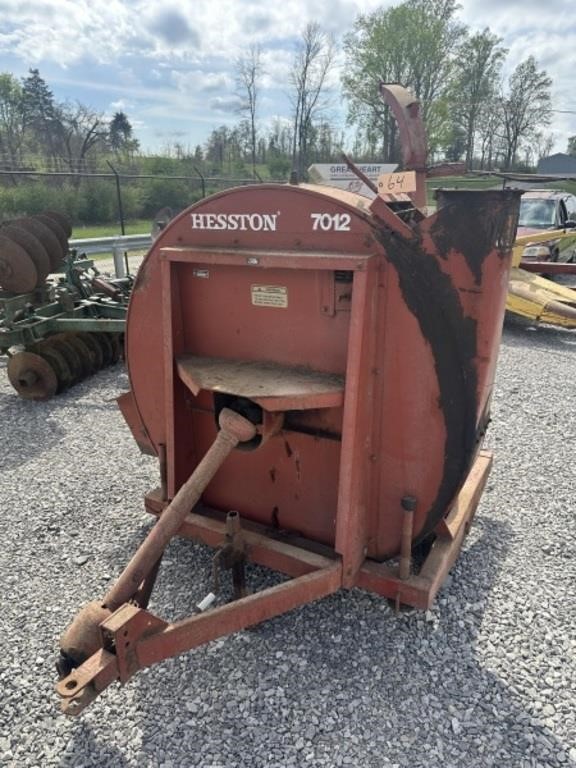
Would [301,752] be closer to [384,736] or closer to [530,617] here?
[384,736]

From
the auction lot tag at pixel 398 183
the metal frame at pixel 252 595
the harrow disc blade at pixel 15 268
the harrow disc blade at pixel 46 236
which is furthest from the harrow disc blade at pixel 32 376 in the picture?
the auction lot tag at pixel 398 183

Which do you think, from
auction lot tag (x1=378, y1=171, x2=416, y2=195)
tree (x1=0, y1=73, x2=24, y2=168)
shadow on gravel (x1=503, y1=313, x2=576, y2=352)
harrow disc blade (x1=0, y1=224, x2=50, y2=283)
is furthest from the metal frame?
tree (x1=0, y1=73, x2=24, y2=168)

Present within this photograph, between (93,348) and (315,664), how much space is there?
482cm

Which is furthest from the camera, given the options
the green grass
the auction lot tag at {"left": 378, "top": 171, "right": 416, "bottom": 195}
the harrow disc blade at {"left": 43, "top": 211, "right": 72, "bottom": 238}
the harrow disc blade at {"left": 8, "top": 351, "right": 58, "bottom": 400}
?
the green grass

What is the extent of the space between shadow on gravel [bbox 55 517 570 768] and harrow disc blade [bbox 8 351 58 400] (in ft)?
11.0

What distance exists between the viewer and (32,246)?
6004 mm

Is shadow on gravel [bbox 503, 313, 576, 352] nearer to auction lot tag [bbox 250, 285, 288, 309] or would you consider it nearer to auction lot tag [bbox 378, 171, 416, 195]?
auction lot tag [bbox 378, 171, 416, 195]

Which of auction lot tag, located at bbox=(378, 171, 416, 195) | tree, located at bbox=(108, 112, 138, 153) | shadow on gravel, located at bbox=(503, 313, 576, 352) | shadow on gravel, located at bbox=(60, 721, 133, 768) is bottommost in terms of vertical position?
shadow on gravel, located at bbox=(60, 721, 133, 768)

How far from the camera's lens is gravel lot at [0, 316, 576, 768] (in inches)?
83.4

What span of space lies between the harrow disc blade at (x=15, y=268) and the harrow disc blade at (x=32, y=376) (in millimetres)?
879

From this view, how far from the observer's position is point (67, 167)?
25891 millimetres

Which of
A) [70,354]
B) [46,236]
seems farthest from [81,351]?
[46,236]

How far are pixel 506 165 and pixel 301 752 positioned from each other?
55.7m

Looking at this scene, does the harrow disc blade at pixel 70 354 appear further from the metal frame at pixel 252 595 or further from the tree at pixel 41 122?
the tree at pixel 41 122
